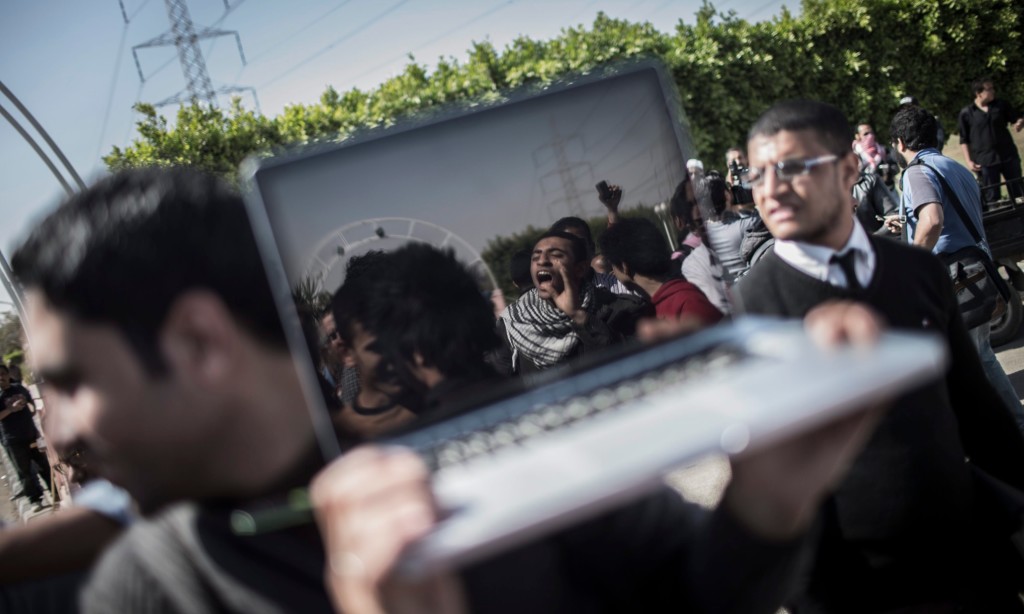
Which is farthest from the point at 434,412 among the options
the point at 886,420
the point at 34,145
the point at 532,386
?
the point at 34,145

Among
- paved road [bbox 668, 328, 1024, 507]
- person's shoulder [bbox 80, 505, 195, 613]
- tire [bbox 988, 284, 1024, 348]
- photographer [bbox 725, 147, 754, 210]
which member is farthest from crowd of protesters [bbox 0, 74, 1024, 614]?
tire [bbox 988, 284, 1024, 348]

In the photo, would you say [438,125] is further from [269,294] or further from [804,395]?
[804,395]

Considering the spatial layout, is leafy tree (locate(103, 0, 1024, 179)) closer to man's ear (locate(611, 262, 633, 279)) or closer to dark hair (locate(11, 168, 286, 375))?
man's ear (locate(611, 262, 633, 279))

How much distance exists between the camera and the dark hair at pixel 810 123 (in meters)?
2.10

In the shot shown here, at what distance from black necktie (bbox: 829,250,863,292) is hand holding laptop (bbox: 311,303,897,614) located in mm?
1008

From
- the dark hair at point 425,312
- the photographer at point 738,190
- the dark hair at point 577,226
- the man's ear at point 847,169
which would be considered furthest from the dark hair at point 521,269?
the photographer at point 738,190

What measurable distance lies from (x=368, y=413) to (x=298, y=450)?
930mm

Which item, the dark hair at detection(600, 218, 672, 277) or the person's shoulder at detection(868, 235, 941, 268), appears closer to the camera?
the person's shoulder at detection(868, 235, 941, 268)

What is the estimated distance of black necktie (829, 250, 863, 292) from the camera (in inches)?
78.9

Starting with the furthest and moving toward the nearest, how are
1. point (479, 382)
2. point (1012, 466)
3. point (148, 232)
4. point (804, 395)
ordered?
1. point (1012, 466)
2. point (479, 382)
3. point (148, 232)
4. point (804, 395)

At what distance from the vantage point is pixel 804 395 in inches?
32.6

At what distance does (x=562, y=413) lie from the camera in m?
1.01

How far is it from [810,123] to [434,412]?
1249 mm

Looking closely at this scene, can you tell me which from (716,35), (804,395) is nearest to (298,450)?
(804,395)
